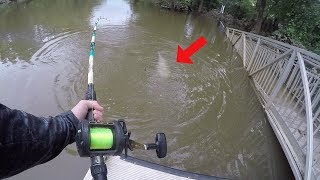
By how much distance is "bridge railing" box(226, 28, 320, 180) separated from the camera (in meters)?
4.11

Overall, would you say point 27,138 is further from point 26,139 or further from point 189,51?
point 189,51

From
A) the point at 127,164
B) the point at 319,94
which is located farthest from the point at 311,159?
the point at 127,164

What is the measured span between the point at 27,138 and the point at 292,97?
5296 millimetres

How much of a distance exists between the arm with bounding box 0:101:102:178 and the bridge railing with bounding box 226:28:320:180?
334 centimetres

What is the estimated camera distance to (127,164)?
3.81 m

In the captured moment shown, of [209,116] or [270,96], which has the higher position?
[270,96]

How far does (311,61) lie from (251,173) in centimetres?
203

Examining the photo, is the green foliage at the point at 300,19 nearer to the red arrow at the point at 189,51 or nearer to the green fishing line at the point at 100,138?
the red arrow at the point at 189,51

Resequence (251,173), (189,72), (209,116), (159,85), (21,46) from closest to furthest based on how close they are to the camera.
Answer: (251,173), (209,116), (159,85), (189,72), (21,46)

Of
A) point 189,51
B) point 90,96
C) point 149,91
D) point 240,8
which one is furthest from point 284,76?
point 240,8

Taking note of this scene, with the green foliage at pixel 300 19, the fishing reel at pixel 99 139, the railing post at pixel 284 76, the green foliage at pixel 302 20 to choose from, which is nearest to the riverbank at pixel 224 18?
the green foliage at pixel 300 19

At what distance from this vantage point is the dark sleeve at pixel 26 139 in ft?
3.48

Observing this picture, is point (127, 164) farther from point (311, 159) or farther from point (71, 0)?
point (71, 0)

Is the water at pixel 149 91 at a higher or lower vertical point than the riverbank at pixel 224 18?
lower
